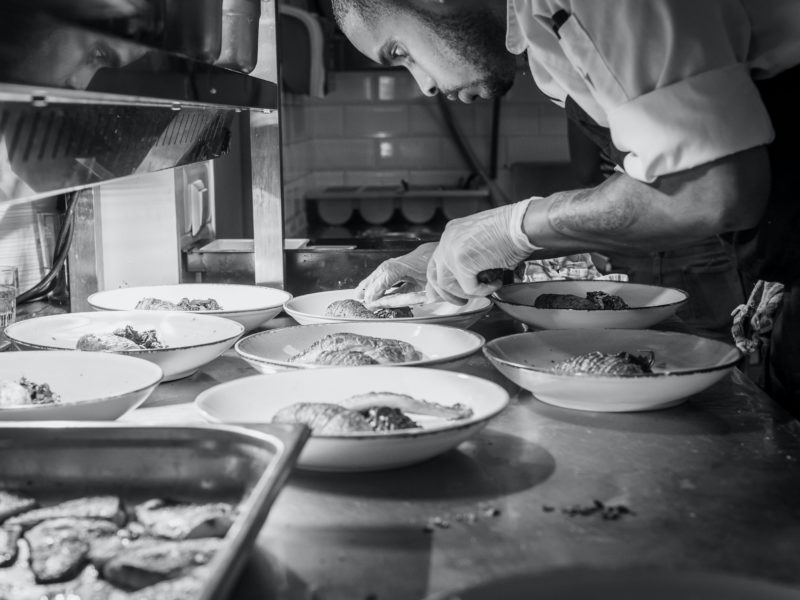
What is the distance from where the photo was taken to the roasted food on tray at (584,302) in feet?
7.44

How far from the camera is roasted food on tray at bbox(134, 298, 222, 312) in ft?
7.65

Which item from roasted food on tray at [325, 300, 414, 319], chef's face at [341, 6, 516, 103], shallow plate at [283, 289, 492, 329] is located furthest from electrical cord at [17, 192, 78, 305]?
chef's face at [341, 6, 516, 103]

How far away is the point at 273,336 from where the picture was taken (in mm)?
2002

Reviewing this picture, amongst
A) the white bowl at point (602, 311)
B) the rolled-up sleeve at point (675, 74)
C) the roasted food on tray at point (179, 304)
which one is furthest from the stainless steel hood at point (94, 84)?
the white bowl at point (602, 311)

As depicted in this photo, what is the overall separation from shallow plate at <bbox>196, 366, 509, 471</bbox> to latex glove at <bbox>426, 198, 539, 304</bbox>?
1.90 feet

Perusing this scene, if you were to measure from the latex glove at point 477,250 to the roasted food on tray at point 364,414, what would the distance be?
724 millimetres

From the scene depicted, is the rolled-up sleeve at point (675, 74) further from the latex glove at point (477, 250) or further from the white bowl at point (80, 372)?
the white bowl at point (80, 372)

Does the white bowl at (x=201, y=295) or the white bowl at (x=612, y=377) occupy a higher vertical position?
the white bowl at (x=201, y=295)

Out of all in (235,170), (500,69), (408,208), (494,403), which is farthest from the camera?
(408,208)

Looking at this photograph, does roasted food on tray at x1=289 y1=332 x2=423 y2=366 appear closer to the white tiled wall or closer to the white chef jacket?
the white chef jacket

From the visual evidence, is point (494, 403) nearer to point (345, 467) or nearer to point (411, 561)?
point (345, 467)

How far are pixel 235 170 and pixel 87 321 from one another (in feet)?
7.65

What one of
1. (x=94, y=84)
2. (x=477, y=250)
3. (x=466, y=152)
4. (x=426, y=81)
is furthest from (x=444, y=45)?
(x=466, y=152)

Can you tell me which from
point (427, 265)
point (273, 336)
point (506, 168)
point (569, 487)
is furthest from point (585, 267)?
point (506, 168)
